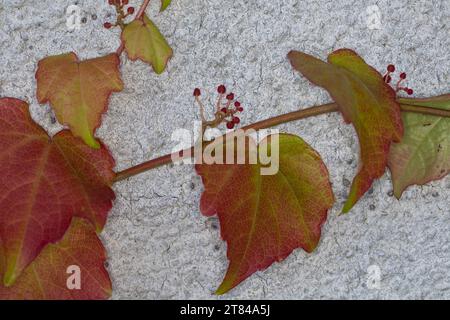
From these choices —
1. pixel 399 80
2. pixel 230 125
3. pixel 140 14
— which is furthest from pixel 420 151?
pixel 140 14

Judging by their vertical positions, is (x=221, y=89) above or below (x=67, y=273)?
above

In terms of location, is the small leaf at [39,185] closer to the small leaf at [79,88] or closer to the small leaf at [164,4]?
the small leaf at [79,88]

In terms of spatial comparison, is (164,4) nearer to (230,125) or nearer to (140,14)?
(140,14)

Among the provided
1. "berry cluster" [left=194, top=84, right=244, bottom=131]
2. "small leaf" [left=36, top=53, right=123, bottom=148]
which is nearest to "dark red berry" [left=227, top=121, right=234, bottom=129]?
"berry cluster" [left=194, top=84, right=244, bottom=131]

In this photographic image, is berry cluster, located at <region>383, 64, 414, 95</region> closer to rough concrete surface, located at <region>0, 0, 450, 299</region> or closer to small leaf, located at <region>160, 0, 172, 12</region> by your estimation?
rough concrete surface, located at <region>0, 0, 450, 299</region>

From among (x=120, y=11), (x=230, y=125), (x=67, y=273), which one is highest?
(x=120, y=11)

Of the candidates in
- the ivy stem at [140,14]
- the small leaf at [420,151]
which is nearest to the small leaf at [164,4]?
the ivy stem at [140,14]
